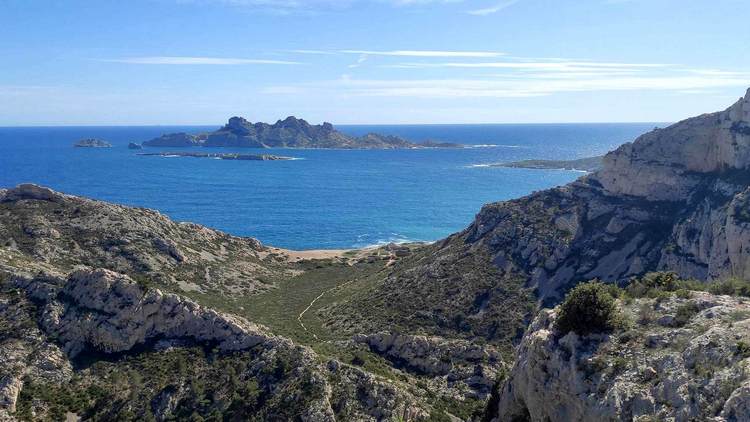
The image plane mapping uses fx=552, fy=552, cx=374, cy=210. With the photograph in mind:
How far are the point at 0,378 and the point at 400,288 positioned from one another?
1532 inches

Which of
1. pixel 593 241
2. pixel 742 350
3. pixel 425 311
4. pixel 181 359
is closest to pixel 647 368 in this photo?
pixel 742 350

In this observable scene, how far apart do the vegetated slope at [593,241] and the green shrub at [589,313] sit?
29394mm

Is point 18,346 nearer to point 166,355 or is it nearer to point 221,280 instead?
point 166,355

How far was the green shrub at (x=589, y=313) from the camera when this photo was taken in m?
24.2

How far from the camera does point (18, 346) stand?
40.3 metres

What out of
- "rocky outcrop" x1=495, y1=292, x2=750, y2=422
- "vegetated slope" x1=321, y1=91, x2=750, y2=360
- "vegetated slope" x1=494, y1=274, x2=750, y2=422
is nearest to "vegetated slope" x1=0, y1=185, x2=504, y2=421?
"vegetated slope" x1=321, y1=91, x2=750, y2=360

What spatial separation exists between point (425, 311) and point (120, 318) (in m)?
29.2

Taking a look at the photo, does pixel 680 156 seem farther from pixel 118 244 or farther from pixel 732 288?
pixel 118 244

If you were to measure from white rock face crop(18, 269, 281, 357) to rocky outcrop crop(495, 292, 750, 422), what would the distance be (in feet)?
79.3

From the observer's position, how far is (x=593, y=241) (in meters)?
65.7

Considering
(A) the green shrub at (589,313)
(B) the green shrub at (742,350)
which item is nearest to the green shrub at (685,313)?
(A) the green shrub at (589,313)

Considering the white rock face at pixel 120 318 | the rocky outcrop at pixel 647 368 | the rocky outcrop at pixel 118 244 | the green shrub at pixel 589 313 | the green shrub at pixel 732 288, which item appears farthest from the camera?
the rocky outcrop at pixel 118 244

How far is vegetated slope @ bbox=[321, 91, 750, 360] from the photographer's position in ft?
184

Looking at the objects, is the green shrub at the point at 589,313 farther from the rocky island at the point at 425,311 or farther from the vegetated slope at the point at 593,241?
the vegetated slope at the point at 593,241
